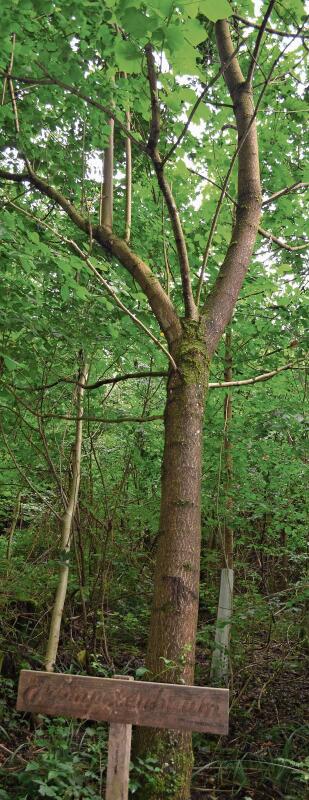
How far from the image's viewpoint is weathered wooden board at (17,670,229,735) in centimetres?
231

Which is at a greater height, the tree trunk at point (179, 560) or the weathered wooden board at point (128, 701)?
the tree trunk at point (179, 560)

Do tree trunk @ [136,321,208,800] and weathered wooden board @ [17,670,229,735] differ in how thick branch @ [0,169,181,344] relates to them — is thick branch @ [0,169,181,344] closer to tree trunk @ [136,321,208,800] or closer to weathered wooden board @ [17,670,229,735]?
tree trunk @ [136,321,208,800]

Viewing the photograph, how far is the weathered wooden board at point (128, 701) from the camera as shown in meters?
2.31

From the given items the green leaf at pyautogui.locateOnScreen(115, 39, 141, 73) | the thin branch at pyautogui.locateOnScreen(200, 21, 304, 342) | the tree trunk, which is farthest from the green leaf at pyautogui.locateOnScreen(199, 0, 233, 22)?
the thin branch at pyautogui.locateOnScreen(200, 21, 304, 342)

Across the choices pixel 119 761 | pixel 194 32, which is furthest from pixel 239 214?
pixel 119 761

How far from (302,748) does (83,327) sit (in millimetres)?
3668

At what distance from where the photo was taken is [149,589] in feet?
21.7

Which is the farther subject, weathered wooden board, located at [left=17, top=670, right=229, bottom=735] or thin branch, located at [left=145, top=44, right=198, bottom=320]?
thin branch, located at [left=145, top=44, right=198, bottom=320]

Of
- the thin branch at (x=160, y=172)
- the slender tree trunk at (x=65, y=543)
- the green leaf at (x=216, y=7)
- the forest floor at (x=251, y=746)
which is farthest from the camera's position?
the slender tree trunk at (x=65, y=543)

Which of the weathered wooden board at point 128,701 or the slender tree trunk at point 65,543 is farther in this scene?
the slender tree trunk at point 65,543

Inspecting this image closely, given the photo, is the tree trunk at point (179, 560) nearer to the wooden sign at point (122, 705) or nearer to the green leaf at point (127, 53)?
the wooden sign at point (122, 705)

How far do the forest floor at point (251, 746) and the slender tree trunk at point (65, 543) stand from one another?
53 centimetres

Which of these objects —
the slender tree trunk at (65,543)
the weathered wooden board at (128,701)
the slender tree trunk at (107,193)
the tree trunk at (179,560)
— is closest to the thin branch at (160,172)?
the tree trunk at (179,560)

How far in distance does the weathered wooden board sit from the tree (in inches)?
20.7
